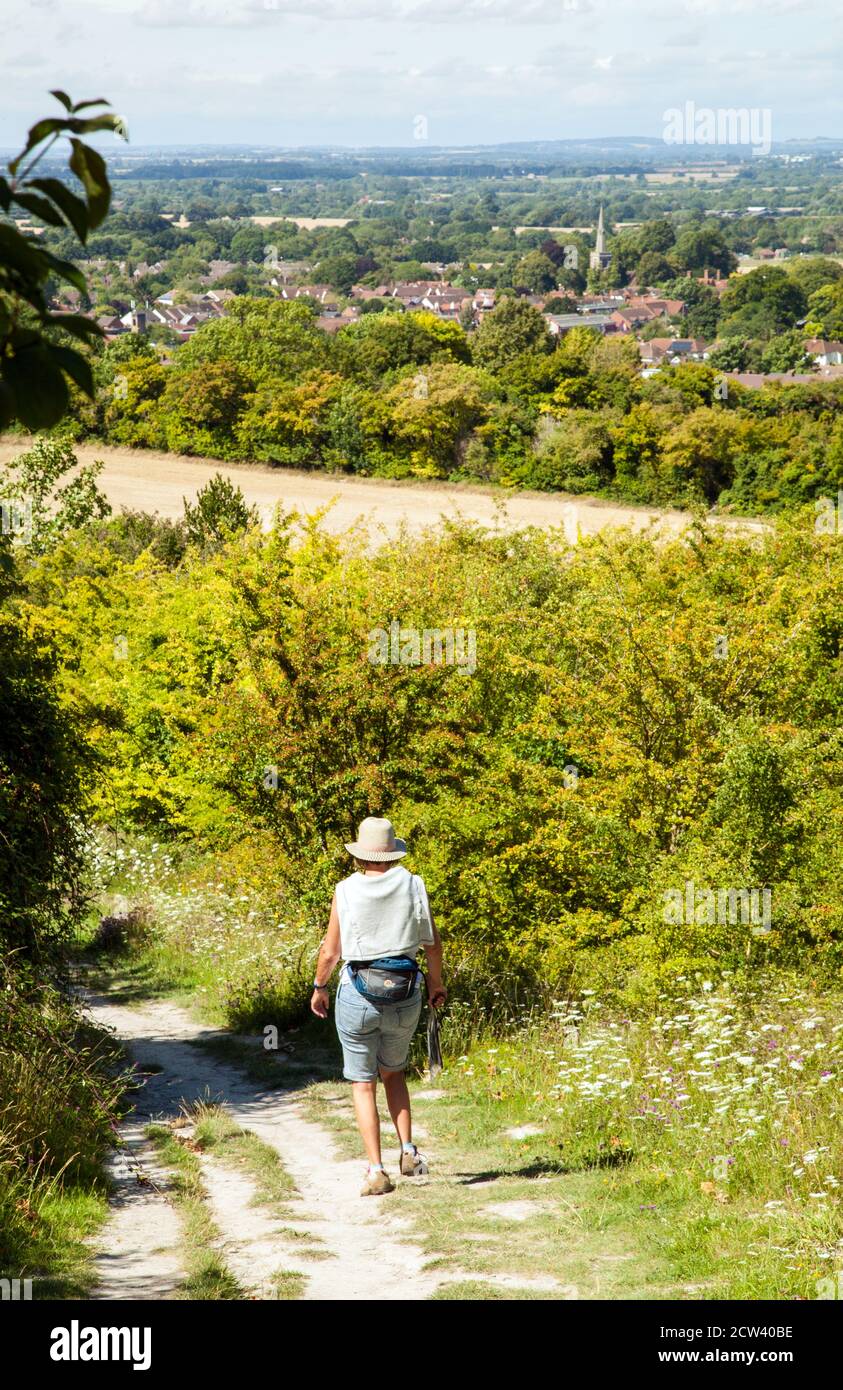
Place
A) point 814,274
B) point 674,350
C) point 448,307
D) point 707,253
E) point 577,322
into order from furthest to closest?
1. point 707,253
2. point 448,307
3. point 577,322
4. point 814,274
5. point 674,350

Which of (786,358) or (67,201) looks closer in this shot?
(67,201)

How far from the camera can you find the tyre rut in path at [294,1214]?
5.46 metres

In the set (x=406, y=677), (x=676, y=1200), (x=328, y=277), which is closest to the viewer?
(x=676, y=1200)

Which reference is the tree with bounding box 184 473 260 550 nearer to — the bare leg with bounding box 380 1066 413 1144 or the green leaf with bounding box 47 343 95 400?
the bare leg with bounding box 380 1066 413 1144

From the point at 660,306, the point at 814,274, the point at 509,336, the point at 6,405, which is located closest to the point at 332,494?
the point at 509,336

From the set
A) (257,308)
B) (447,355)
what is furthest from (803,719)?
(257,308)

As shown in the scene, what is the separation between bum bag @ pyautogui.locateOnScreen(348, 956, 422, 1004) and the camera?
6293 mm

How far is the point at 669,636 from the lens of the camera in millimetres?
13539

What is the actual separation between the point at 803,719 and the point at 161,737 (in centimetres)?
960

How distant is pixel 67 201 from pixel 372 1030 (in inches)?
183

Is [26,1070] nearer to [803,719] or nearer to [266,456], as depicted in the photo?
[803,719]

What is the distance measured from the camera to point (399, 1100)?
21.7 ft

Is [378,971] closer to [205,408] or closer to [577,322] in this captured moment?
[205,408]

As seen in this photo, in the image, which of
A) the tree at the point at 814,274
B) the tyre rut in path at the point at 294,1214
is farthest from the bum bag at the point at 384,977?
the tree at the point at 814,274
